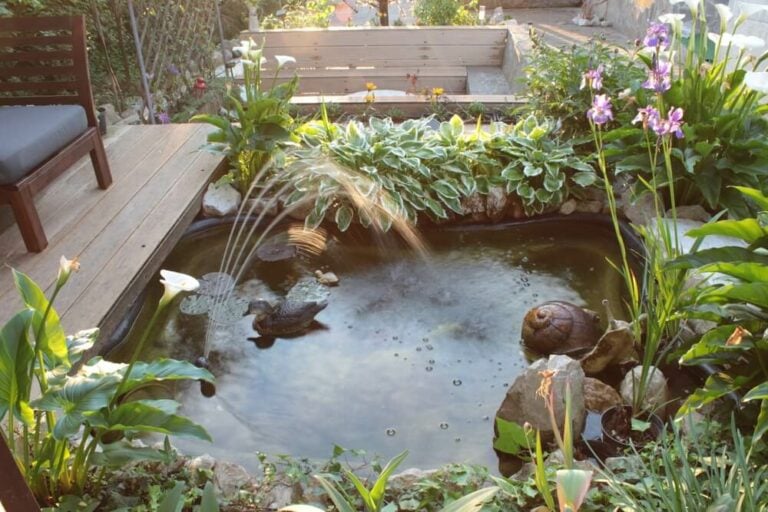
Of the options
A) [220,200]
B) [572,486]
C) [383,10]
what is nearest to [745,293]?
[572,486]

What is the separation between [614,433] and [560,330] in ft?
1.64

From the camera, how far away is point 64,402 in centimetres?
141

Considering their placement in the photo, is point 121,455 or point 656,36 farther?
point 656,36

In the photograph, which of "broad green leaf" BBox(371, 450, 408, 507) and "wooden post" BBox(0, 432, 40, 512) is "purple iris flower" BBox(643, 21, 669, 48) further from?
"wooden post" BBox(0, 432, 40, 512)

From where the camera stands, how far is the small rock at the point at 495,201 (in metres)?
3.30

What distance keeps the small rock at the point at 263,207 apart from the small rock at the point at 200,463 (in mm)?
1792

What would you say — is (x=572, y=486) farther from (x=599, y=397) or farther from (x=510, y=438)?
(x=599, y=397)

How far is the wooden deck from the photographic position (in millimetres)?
2480

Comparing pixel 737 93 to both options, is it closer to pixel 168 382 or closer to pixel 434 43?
pixel 168 382

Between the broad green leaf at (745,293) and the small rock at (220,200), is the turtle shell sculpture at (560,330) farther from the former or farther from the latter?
the small rock at (220,200)

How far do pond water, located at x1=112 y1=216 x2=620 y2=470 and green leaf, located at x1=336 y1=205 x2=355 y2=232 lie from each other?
10 cm

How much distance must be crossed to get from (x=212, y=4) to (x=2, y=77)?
2621 mm

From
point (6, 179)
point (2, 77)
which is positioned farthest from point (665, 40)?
point (2, 77)

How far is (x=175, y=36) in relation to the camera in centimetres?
505
